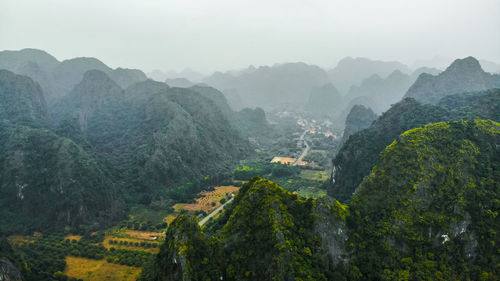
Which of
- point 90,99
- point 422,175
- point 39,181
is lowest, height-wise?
point 39,181

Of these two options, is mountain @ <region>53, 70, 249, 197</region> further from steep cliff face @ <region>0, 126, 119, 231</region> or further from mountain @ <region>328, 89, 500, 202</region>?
mountain @ <region>328, 89, 500, 202</region>

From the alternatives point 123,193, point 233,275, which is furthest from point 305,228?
point 123,193

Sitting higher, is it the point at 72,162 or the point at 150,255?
A: the point at 72,162

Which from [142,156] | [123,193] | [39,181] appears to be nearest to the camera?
[39,181]

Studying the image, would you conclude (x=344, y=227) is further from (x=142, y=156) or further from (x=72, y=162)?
(x=142, y=156)

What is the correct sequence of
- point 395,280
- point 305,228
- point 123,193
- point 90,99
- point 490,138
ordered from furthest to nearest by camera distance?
point 90,99
point 123,193
point 490,138
point 305,228
point 395,280

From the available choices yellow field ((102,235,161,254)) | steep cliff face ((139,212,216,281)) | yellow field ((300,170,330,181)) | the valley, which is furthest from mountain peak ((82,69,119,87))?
steep cliff face ((139,212,216,281))

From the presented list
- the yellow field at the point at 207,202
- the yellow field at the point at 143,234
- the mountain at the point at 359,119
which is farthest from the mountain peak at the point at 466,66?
the yellow field at the point at 143,234

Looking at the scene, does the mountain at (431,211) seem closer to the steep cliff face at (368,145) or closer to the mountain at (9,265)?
the steep cliff face at (368,145)
